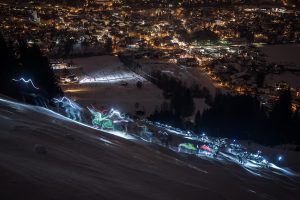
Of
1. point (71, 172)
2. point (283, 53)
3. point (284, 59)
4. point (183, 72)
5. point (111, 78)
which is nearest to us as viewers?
point (71, 172)

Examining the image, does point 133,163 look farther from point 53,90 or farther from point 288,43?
point 288,43

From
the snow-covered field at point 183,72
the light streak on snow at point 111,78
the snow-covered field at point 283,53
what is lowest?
the snow-covered field at point 283,53

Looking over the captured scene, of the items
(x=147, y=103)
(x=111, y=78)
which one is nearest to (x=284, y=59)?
(x=111, y=78)

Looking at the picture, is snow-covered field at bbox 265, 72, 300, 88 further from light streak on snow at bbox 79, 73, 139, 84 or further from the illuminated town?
light streak on snow at bbox 79, 73, 139, 84

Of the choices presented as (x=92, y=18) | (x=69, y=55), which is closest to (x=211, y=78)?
(x=69, y=55)

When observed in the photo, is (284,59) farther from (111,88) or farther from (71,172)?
(71,172)

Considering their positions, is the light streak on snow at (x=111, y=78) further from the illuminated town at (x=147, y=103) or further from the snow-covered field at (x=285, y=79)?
the snow-covered field at (x=285, y=79)

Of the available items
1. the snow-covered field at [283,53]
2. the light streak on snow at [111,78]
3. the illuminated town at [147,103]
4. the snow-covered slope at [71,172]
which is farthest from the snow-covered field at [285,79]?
the snow-covered slope at [71,172]
